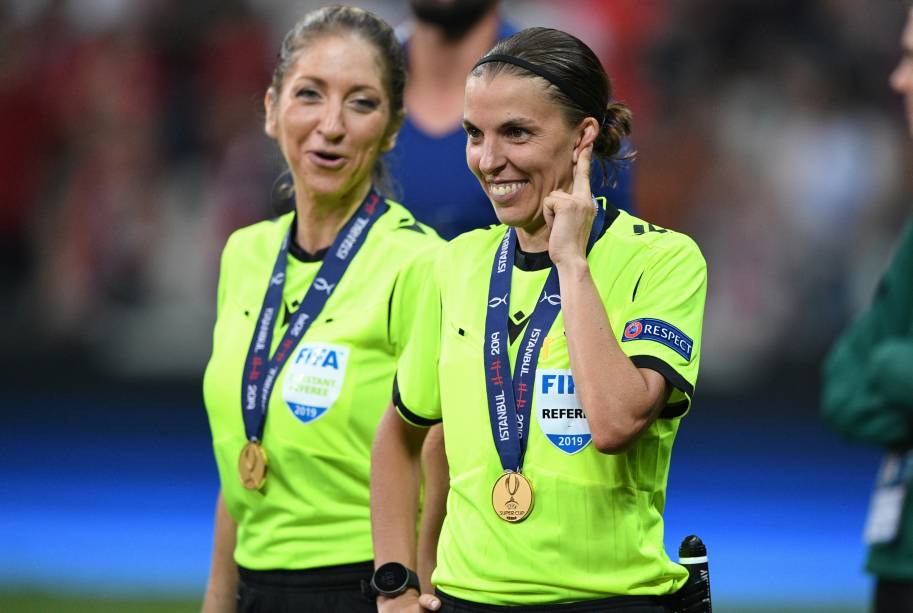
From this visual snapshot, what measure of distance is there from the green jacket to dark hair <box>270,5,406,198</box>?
1.27 m

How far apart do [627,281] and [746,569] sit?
487 cm

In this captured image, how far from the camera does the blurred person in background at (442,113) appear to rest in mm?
4293

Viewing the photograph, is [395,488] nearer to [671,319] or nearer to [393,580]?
[393,580]

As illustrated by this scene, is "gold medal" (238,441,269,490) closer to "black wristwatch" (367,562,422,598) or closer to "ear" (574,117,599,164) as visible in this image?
"black wristwatch" (367,562,422,598)

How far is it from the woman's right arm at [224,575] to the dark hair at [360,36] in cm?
96

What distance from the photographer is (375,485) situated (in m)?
3.30

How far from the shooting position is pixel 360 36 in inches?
152

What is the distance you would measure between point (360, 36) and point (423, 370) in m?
1.04

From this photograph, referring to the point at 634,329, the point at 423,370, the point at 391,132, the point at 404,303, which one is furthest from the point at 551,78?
the point at 391,132

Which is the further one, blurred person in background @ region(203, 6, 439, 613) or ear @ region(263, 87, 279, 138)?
ear @ region(263, 87, 279, 138)

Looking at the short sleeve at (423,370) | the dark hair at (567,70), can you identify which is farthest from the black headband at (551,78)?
the short sleeve at (423,370)

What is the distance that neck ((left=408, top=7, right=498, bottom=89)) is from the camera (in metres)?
4.55

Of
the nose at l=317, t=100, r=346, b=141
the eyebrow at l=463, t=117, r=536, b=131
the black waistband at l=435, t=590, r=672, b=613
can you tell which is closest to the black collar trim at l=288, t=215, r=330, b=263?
the nose at l=317, t=100, r=346, b=141

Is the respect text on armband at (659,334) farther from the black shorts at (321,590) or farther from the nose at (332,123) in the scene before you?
the nose at (332,123)
